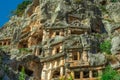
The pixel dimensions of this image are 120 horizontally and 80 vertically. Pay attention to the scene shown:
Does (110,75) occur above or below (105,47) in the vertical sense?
below

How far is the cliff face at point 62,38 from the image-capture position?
A: 38.6 metres

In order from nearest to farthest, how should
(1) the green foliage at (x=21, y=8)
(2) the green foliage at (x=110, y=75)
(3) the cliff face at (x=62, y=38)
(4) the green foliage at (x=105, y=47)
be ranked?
(2) the green foliage at (x=110, y=75)
(3) the cliff face at (x=62, y=38)
(4) the green foliage at (x=105, y=47)
(1) the green foliage at (x=21, y=8)

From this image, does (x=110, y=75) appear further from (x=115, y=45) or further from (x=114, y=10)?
(x=114, y=10)

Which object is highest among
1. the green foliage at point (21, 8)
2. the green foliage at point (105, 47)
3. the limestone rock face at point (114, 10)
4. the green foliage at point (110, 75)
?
the green foliage at point (21, 8)

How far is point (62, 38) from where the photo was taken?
44094 mm

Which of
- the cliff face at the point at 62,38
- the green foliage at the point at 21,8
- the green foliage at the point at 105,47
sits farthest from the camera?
the green foliage at the point at 21,8

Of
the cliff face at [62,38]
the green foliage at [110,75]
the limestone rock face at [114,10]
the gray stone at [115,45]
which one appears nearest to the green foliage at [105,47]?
the cliff face at [62,38]

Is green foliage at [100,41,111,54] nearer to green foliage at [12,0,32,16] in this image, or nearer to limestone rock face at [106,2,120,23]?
limestone rock face at [106,2,120,23]

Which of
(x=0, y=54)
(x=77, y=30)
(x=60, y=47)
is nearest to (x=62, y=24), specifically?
(x=77, y=30)

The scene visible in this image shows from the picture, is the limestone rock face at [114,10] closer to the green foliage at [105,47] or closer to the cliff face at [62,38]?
the cliff face at [62,38]

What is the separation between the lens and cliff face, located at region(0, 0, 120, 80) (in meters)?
38.6

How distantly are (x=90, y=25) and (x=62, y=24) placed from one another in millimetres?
4433

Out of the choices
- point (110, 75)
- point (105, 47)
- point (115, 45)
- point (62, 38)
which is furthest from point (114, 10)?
point (110, 75)

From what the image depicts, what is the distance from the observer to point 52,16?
164 ft
